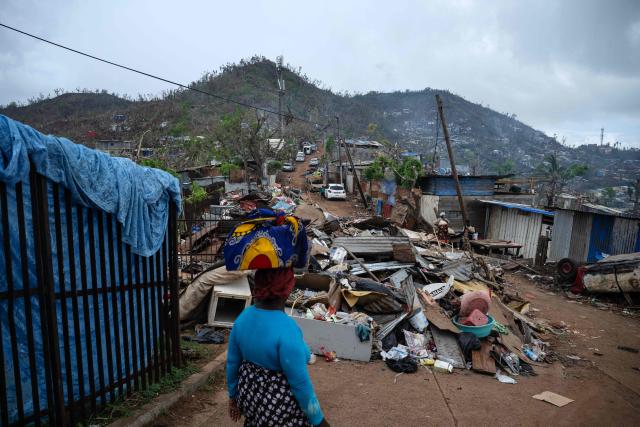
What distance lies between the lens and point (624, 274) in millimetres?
10305

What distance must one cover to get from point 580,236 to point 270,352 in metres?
16.3

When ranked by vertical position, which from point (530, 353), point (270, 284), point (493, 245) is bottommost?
point (493, 245)

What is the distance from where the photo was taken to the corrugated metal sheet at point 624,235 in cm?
1291

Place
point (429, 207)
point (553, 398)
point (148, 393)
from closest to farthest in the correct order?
point (148, 393) → point (553, 398) → point (429, 207)

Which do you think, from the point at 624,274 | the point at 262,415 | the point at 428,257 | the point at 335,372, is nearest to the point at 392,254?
the point at 428,257

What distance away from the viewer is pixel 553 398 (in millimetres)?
5129

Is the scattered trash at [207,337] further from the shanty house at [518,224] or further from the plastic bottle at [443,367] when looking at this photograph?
the shanty house at [518,224]

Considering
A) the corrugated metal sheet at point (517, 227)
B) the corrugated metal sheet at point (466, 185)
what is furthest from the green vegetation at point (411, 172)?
the corrugated metal sheet at point (517, 227)

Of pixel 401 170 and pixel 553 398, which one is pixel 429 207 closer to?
pixel 401 170

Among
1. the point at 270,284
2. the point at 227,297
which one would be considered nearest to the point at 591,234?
the point at 227,297

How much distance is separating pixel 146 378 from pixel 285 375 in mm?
2662

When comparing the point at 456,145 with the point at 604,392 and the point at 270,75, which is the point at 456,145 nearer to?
the point at 270,75

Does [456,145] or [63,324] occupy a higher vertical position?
[456,145]

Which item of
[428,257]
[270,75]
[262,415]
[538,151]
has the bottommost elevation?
[428,257]
